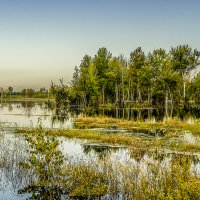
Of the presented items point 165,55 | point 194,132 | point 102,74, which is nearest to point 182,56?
point 165,55

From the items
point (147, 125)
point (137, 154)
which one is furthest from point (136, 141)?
point (147, 125)

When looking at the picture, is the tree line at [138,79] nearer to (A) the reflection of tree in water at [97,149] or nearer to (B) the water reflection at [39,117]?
(B) the water reflection at [39,117]

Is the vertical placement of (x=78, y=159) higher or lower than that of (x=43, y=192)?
higher

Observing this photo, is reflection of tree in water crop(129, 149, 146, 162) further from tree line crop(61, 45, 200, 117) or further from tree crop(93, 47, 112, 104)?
tree crop(93, 47, 112, 104)

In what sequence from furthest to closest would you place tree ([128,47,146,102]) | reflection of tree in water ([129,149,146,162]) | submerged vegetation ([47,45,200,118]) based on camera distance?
tree ([128,47,146,102]) < submerged vegetation ([47,45,200,118]) < reflection of tree in water ([129,149,146,162])

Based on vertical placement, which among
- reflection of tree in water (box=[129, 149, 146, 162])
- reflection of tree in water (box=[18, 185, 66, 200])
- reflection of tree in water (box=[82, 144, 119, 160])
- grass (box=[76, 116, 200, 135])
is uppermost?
grass (box=[76, 116, 200, 135])

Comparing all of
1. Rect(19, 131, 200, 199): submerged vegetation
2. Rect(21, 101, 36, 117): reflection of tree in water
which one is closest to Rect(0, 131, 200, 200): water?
Rect(19, 131, 200, 199): submerged vegetation

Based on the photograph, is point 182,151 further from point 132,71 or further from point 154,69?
point 132,71

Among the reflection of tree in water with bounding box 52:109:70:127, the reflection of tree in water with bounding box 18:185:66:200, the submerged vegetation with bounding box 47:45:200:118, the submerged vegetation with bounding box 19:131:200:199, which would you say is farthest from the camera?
the submerged vegetation with bounding box 47:45:200:118

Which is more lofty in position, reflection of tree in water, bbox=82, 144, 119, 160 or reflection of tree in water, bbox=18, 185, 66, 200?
reflection of tree in water, bbox=82, 144, 119, 160

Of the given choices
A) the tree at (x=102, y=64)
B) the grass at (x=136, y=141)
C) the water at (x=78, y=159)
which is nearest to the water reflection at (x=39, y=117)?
the grass at (x=136, y=141)

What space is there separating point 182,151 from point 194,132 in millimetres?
12132

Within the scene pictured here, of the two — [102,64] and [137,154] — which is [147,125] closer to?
[137,154]

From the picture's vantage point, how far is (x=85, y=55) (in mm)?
119188
